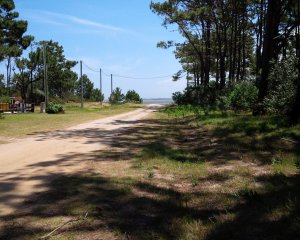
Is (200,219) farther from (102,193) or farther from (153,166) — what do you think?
(153,166)

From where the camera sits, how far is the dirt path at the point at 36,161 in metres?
6.43

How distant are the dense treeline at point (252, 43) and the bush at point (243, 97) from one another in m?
0.39

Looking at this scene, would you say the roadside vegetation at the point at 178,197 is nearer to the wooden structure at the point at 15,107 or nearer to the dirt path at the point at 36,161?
the dirt path at the point at 36,161

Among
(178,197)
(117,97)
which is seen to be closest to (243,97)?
(178,197)

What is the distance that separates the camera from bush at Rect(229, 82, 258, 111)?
21094 mm

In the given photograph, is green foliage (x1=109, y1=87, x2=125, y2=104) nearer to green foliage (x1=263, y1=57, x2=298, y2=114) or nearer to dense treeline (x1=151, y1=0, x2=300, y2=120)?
dense treeline (x1=151, y1=0, x2=300, y2=120)

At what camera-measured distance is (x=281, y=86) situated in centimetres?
1519

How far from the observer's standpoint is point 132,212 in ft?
17.9

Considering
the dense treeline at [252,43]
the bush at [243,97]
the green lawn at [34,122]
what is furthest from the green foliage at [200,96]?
the green lawn at [34,122]

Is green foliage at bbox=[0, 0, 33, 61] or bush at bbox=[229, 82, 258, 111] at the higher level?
green foliage at bbox=[0, 0, 33, 61]

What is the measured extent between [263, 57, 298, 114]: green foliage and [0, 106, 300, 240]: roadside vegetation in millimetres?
3743

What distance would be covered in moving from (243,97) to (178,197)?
1613 cm

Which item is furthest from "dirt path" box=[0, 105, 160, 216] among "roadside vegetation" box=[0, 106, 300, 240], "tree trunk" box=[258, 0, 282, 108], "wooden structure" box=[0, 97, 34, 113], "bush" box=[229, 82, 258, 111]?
"wooden structure" box=[0, 97, 34, 113]

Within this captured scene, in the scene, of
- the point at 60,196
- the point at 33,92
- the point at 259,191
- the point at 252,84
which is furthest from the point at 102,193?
the point at 33,92
